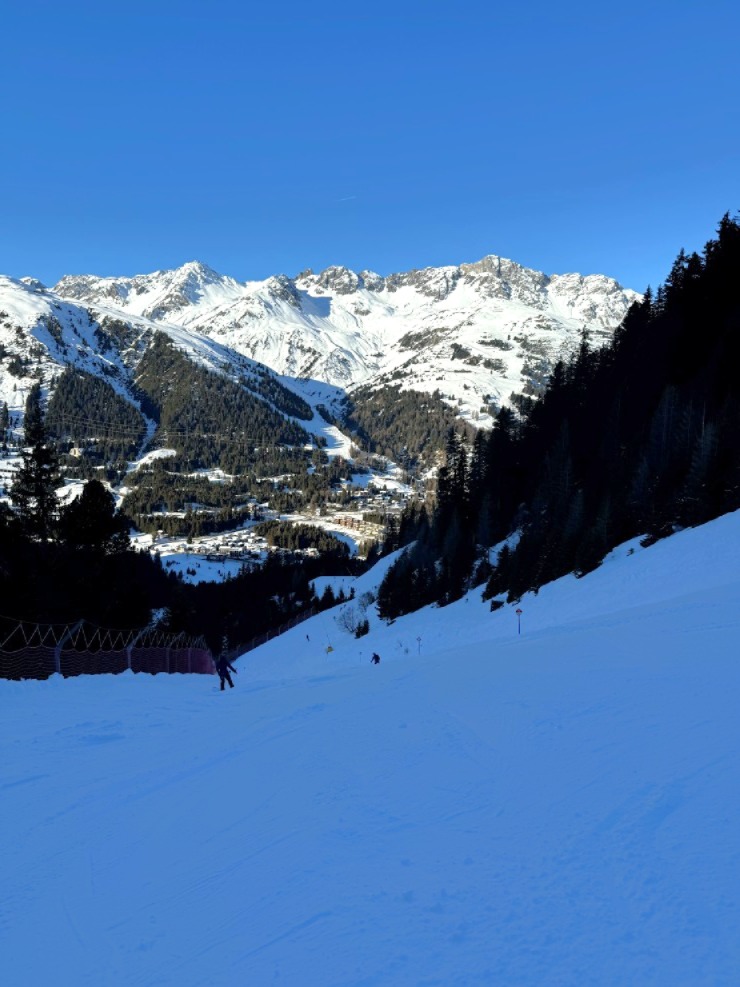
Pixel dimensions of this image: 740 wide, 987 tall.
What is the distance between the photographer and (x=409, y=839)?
18.3 feet

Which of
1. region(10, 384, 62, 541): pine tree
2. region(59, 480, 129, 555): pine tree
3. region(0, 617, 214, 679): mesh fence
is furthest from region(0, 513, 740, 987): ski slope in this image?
region(59, 480, 129, 555): pine tree

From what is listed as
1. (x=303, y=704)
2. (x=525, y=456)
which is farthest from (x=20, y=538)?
(x=525, y=456)

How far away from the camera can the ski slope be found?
12.9 ft

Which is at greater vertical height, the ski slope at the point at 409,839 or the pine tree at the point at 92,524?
the pine tree at the point at 92,524

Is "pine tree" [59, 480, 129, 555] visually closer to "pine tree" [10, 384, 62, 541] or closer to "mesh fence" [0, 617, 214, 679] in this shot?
"pine tree" [10, 384, 62, 541]

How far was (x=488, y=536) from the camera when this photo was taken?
67.0 meters

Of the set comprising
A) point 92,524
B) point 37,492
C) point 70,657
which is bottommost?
point 70,657

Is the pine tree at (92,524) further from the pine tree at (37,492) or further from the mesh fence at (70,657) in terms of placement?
the mesh fence at (70,657)

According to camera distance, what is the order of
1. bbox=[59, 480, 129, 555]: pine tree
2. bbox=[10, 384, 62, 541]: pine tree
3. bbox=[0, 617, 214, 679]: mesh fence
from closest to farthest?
bbox=[0, 617, 214, 679]: mesh fence, bbox=[10, 384, 62, 541]: pine tree, bbox=[59, 480, 129, 555]: pine tree

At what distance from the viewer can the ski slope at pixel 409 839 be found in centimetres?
393

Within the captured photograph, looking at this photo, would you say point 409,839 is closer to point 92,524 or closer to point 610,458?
point 92,524

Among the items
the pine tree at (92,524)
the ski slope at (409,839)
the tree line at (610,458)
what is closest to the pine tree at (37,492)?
the pine tree at (92,524)

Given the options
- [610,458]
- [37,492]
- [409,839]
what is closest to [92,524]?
[37,492]

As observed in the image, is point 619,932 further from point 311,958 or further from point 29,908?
point 29,908
